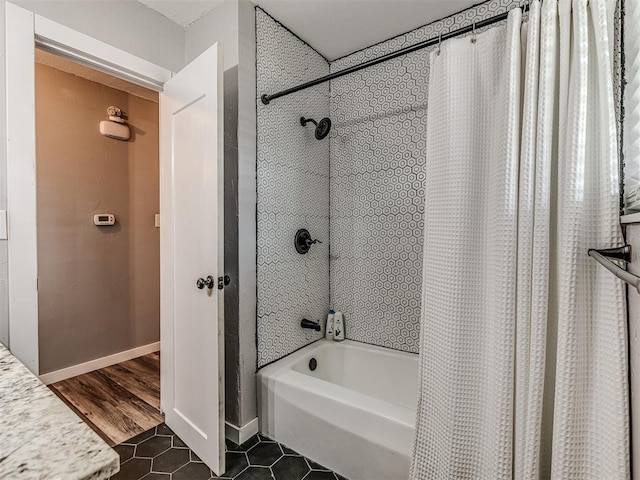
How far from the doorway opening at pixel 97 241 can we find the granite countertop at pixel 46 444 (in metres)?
1.66

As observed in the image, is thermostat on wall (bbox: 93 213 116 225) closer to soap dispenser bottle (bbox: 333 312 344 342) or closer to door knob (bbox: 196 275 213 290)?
door knob (bbox: 196 275 213 290)

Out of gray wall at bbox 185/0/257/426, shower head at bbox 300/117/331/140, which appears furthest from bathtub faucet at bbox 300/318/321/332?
shower head at bbox 300/117/331/140

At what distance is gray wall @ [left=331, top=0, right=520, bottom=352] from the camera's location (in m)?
1.96

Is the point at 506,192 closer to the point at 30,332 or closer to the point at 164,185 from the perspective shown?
the point at 164,185

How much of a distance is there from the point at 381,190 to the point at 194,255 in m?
1.21

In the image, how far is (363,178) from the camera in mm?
2186

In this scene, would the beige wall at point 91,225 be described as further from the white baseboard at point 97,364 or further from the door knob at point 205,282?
the door knob at point 205,282

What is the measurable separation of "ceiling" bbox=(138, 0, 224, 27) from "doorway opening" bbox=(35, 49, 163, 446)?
3.25ft

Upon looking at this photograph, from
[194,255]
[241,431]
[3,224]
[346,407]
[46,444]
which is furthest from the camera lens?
[241,431]

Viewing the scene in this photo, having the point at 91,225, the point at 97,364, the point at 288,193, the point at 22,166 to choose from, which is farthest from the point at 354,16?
the point at 97,364

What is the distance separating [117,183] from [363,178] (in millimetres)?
2164

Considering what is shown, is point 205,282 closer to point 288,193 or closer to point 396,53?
point 288,193

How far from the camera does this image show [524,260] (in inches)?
37.6

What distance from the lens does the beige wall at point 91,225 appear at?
7.94 feet
